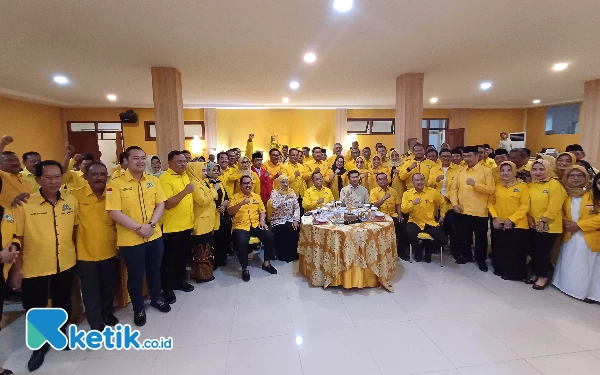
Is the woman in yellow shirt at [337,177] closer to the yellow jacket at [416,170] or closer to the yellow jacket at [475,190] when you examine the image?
the yellow jacket at [416,170]

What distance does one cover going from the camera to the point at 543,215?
3252mm

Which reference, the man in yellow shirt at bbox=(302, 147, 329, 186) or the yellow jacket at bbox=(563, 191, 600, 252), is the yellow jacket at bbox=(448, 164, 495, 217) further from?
the man in yellow shirt at bbox=(302, 147, 329, 186)

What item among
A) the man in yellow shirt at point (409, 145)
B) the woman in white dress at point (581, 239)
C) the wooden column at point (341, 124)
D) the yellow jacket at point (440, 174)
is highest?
the wooden column at point (341, 124)

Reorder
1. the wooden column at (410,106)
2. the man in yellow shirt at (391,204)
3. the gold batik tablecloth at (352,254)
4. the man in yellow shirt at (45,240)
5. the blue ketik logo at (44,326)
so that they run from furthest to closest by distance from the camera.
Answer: the wooden column at (410,106) < the man in yellow shirt at (391,204) < the gold batik tablecloth at (352,254) < the blue ketik logo at (44,326) < the man in yellow shirt at (45,240)

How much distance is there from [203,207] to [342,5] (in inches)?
100.0

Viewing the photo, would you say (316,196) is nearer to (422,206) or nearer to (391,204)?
(391,204)

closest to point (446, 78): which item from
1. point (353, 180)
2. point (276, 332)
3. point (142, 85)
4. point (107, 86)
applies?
point (353, 180)

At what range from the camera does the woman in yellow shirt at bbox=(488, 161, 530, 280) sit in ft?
11.5

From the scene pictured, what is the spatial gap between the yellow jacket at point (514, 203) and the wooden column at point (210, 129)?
9.10 m

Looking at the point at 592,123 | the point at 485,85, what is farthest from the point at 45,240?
the point at 592,123

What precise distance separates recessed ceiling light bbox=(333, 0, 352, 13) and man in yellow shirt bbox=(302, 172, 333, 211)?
7.00ft

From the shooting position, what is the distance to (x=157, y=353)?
8.03ft

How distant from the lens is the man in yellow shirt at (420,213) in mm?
4082

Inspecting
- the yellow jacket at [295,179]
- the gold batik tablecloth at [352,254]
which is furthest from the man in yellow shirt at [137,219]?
the yellow jacket at [295,179]
